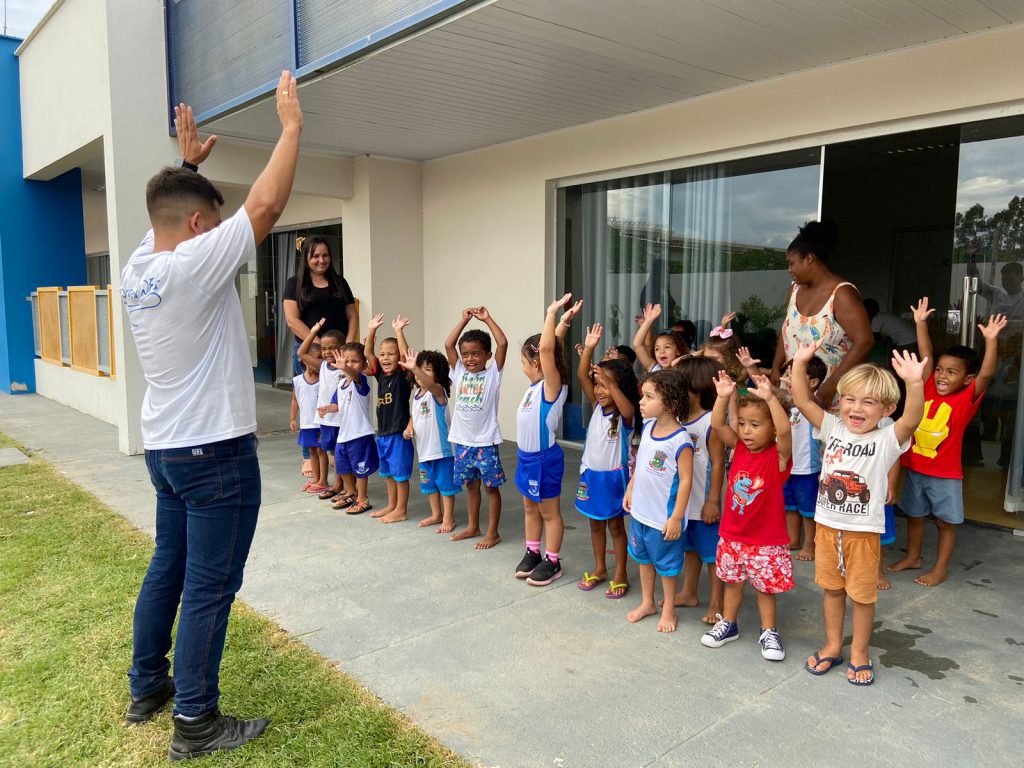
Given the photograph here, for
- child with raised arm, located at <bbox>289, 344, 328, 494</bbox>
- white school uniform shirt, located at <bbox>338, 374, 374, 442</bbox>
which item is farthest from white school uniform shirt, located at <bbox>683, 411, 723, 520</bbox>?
child with raised arm, located at <bbox>289, 344, 328, 494</bbox>

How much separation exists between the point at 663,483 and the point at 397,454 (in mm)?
2280

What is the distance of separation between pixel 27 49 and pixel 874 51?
35.5ft

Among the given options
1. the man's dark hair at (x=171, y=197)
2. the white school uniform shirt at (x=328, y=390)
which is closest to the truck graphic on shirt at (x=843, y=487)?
the man's dark hair at (x=171, y=197)

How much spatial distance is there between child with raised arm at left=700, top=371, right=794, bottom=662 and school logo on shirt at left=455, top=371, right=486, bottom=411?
1.65 meters

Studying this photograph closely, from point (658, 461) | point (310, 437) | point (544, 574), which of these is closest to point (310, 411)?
point (310, 437)

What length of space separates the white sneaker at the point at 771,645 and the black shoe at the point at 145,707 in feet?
7.89

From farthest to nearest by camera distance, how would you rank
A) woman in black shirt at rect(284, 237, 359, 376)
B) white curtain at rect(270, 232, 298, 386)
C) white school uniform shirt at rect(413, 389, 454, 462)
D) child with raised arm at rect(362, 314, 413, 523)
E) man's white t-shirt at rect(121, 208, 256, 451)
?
white curtain at rect(270, 232, 298, 386), woman in black shirt at rect(284, 237, 359, 376), child with raised arm at rect(362, 314, 413, 523), white school uniform shirt at rect(413, 389, 454, 462), man's white t-shirt at rect(121, 208, 256, 451)

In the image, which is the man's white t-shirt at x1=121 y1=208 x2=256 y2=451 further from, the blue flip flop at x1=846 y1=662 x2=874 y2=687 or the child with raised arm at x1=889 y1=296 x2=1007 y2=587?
the child with raised arm at x1=889 y1=296 x2=1007 y2=587

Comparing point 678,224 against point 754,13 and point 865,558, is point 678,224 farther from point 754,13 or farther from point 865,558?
point 865,558

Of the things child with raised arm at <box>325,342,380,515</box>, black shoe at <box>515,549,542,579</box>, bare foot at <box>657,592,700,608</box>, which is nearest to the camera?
bare foot at <box>657,592,700,608</box>

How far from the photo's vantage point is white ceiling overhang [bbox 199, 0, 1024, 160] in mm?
3834

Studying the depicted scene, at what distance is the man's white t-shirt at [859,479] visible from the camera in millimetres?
2771

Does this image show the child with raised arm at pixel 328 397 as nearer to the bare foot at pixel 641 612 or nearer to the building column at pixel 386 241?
the building column at pixel 386 241

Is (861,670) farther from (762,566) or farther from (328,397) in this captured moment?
(328,397)
